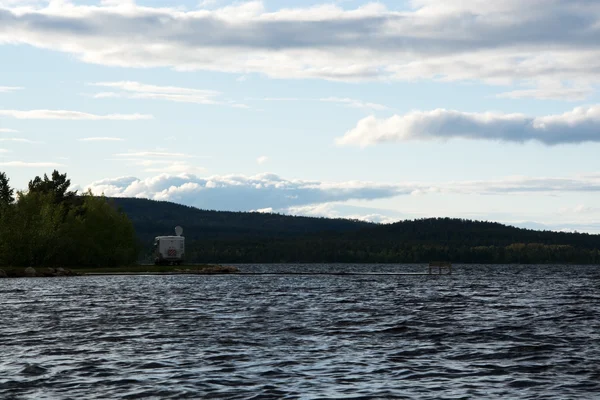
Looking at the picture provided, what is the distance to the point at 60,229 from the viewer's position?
14075 centimetres

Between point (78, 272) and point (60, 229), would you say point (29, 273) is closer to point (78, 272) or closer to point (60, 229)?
point (78, 272)

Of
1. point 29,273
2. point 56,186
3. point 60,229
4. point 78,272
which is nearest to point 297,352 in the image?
point 29,273

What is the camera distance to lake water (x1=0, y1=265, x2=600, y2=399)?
2503 centimetres

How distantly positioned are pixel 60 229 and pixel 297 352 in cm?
11489

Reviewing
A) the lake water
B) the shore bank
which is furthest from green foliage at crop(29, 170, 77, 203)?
the lake water

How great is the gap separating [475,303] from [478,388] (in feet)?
143

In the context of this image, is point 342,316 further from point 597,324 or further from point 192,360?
point 192,360

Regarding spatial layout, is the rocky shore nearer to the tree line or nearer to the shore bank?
the shore bank

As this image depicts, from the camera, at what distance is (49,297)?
71.6 m

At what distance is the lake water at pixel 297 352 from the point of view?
82.1 feet

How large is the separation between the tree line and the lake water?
79.5 meters

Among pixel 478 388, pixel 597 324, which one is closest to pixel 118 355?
pixel 478 388

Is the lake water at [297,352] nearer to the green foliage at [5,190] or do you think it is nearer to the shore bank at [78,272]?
the shore bank at [78,272]

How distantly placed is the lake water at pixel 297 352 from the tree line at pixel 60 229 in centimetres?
7947
